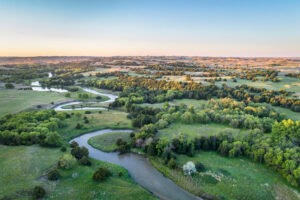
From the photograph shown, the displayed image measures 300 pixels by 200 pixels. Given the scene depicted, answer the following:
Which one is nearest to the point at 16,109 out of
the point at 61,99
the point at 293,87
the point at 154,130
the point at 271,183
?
the point at 61,99

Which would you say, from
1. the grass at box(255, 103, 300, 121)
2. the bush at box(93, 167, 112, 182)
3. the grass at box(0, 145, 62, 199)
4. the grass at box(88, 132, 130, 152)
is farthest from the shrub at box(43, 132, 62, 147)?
the grass at box(255, 103, 300, 121)

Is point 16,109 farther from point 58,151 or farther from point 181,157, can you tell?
point 181,157

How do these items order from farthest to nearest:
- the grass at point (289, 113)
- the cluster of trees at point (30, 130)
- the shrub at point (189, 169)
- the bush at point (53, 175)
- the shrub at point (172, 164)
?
the grass at point (289, 113), the cluster of trees at point (30, 130), the shrub at point (172, 164), the shrub at point (189, 169), the bush at point (53, 175)

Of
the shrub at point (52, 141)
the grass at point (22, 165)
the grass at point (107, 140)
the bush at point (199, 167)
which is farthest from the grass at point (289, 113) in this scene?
the grass at point (22, 165)

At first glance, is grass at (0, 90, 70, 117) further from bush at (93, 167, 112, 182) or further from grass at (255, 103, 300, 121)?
grass at (255, 103, 300, 121)

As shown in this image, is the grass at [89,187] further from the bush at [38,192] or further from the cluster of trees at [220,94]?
the cluster of trees at [220,94]

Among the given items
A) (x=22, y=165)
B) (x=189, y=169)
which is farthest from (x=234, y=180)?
(x=22, y=165)

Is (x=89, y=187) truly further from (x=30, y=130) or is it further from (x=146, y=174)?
(x=30, y=130)
